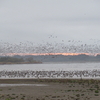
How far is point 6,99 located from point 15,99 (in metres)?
0.65

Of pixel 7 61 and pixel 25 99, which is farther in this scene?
pixel 7 61

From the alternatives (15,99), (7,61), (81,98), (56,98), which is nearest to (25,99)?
(15,99)

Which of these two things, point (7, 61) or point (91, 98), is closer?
point (91, 98)

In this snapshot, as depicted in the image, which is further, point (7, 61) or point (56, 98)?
point (7, 61)

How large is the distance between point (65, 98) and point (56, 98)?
64 cm

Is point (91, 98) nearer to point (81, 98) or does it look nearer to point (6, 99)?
point (81, 98)

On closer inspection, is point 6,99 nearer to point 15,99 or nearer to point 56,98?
point 15,99

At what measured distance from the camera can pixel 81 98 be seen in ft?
62.0

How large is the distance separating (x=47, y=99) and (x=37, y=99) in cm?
69

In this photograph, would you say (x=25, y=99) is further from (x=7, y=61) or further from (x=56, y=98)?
(x=7, y=61)

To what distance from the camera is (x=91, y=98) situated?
745 inches

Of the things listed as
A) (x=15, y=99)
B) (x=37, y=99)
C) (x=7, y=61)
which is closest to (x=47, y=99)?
(x=37, y=99)

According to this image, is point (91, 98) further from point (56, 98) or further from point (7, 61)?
point (7, 61)

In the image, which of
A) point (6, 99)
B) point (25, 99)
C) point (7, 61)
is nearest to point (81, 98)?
point (25, 99)
